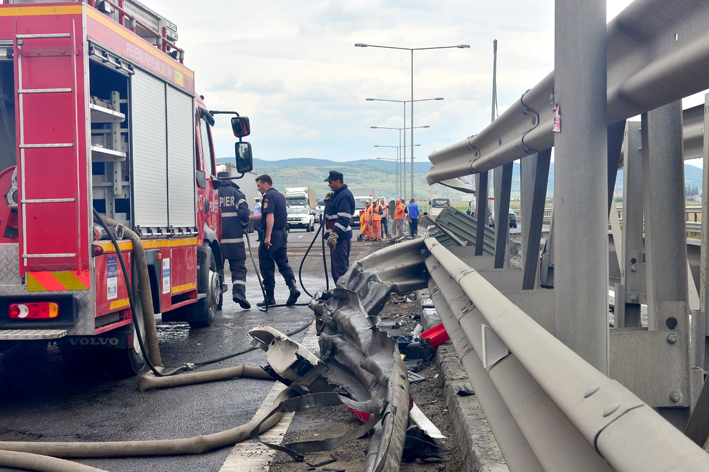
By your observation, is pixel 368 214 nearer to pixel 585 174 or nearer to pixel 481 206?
pixel 481 206

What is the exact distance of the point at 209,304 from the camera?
8.90 metres

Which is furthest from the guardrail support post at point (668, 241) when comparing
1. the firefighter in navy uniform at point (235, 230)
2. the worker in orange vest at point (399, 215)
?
the worker in orange vest at point (399, 215)

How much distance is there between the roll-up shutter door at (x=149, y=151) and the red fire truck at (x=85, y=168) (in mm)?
17

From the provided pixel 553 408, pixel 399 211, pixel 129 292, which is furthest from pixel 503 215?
pixel 399 211

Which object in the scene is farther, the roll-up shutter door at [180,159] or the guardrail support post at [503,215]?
the roll-up shutter door at [180,159]

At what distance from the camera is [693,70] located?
207 centimetres

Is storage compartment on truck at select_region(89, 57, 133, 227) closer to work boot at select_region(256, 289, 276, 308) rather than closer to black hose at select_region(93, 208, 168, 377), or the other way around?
black hose at select_region(93, 208, 168, 377)

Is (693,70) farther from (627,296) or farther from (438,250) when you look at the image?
(438,250)

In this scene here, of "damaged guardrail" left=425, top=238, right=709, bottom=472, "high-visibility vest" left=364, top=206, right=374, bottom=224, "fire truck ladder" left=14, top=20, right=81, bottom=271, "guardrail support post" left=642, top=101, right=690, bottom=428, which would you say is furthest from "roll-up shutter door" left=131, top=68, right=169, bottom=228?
"high-visibility vest" left=364, top=206, right=374, bottom=224

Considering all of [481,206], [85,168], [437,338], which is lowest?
[437,338]

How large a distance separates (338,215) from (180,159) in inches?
153

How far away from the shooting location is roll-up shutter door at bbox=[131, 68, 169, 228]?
20.5ft

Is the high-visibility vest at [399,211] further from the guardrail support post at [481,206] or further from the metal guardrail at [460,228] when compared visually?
the guardrail support post at [481,206]

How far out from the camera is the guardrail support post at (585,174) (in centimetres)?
265
